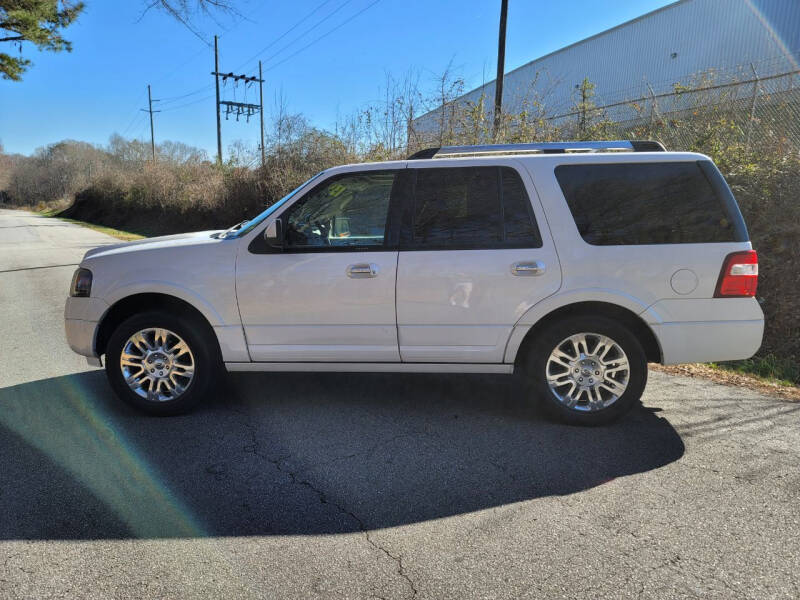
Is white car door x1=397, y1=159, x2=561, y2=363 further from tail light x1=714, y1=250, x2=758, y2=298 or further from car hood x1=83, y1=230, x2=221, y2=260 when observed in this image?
car hood x1=83, y1=230, x2=221, y2=260

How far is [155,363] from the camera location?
4422mm

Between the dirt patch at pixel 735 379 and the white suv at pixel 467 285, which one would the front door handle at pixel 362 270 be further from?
the dirt patch at pixel 735 379

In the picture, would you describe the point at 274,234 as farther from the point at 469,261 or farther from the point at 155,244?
the point at 469,261

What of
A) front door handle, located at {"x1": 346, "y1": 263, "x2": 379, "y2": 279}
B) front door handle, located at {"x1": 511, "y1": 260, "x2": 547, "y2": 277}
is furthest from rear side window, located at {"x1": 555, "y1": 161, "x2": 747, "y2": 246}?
front door handle, located at {"x1": 346, "y1": 263, "x2": 379, "y2": 279}

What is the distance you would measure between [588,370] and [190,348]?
9.87ft

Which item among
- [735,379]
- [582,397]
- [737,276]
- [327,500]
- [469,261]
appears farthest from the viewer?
[735,379]

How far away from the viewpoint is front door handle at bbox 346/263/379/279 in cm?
421

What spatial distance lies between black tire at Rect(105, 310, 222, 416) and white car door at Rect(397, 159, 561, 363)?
1506mm

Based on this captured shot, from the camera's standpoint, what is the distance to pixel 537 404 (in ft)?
14.3

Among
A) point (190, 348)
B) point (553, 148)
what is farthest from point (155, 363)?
point (553, 148)

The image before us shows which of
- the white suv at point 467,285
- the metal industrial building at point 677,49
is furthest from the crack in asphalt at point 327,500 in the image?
Answer: the metal industrial building at point 677,49

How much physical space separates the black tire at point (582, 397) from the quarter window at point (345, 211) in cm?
144

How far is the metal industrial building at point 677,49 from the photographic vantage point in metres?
19.8

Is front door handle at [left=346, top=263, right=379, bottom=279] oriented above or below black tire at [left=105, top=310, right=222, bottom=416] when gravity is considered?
above
